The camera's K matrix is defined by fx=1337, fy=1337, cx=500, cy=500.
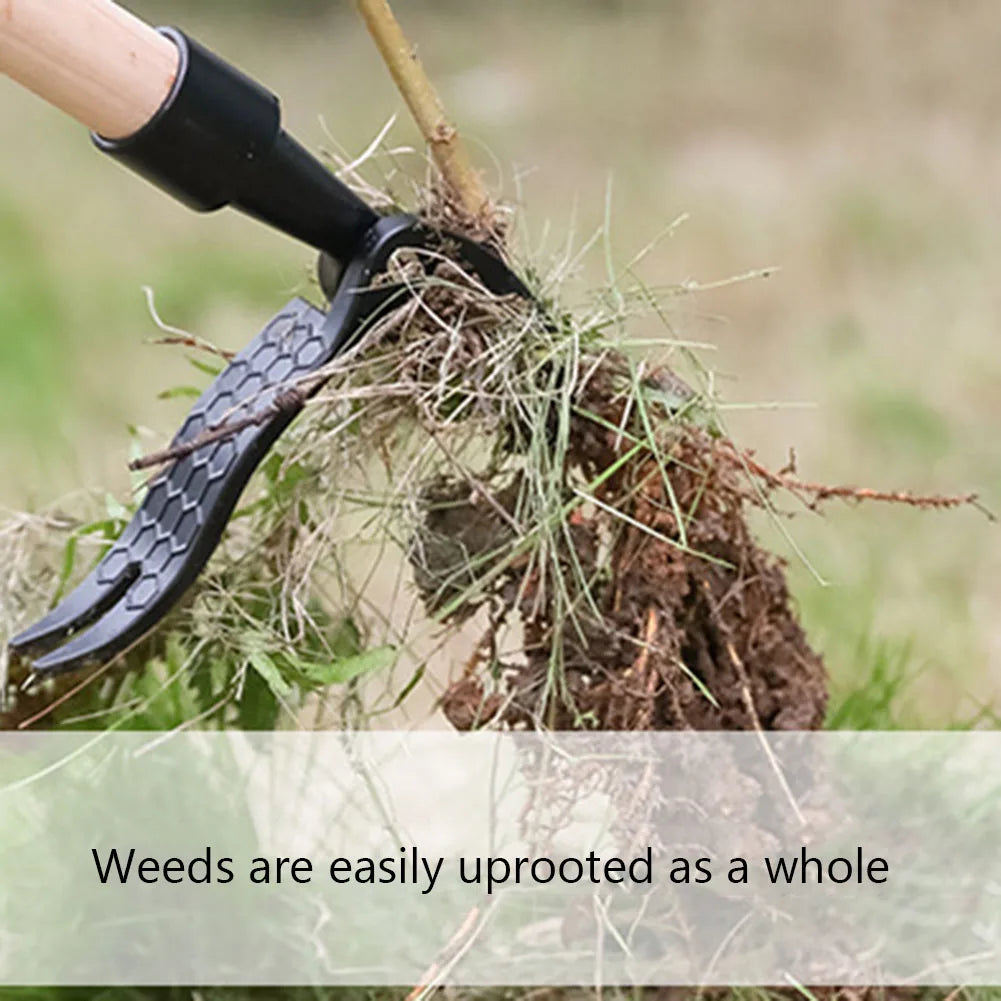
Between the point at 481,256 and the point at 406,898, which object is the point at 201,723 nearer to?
the point at 406,898

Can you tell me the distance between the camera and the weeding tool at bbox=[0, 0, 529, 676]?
43 cm

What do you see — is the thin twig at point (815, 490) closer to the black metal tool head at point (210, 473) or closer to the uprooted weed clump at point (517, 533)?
the uprooted weed clump at point (517, 533)

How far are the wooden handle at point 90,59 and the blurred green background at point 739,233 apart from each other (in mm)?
303

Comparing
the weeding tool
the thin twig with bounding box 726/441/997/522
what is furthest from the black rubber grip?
the thin twig with bounding box 726/441/997/522

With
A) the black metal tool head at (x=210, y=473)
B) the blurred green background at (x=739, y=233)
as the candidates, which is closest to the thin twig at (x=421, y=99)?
the black metal tool head at (x=210, y=473)

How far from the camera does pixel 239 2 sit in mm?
2135

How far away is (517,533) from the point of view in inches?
20.8

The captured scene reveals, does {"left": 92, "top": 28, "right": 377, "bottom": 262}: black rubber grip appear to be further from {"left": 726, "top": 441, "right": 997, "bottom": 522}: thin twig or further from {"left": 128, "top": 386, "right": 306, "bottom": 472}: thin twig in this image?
{"left": 726, "top": 441, "right": 997, "bottom": 522}: thin twig

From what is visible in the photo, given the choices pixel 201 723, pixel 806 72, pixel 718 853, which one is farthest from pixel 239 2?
pixel 718 853

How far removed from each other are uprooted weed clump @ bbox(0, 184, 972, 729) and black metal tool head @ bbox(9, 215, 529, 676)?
11mm

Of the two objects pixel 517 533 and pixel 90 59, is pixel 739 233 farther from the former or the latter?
pixel 90 59

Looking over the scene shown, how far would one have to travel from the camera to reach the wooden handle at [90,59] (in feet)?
1.36

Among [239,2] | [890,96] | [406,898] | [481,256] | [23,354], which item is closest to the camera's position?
[481,256]

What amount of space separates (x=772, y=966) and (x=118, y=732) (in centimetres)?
30
